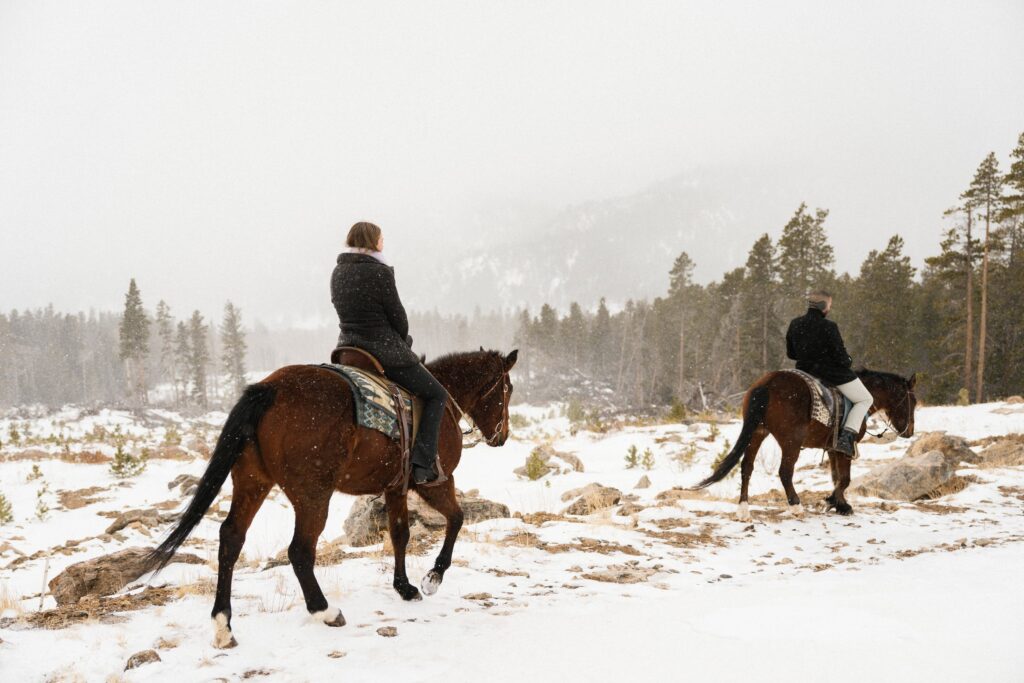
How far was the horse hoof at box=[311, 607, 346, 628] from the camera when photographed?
343cm

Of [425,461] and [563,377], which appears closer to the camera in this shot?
[425,461]

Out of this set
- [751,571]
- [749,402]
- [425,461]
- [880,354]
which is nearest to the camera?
[425,461]

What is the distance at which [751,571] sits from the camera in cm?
528

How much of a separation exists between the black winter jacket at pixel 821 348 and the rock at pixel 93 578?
890 cm

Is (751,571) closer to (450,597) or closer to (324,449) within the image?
(450,597)

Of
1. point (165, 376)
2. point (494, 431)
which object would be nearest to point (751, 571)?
point (494, 431)

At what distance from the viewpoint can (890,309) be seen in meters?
34.3

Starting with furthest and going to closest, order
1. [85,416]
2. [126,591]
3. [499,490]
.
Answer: [85,416] → [499,490] → [126,591]

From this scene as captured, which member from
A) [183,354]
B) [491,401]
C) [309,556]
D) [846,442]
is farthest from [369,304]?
[183,354]

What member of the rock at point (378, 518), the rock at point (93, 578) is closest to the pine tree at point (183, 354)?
the rock at point (378, 518)

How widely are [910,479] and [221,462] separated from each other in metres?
10.3

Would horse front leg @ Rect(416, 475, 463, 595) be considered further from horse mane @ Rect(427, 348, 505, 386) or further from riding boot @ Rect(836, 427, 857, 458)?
riding boot @ Rect(836, 427, 857, 458)

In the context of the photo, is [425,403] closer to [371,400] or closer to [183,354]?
[371,400]

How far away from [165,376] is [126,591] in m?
124
